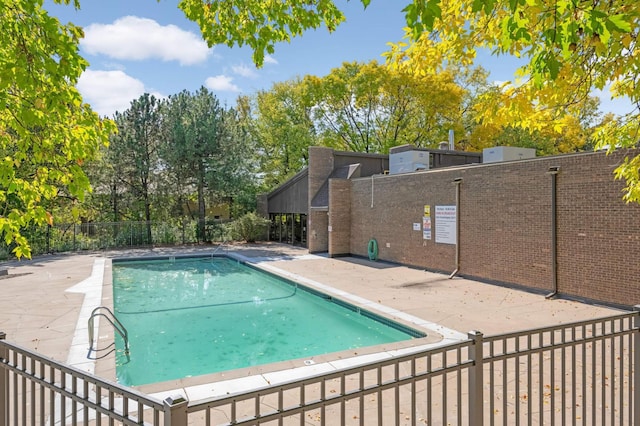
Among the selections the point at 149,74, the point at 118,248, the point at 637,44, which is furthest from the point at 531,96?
the point at 118,248

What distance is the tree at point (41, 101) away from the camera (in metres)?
3.13

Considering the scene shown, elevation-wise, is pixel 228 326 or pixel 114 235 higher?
pixel 114 235

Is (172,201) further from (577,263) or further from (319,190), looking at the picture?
(577,263)

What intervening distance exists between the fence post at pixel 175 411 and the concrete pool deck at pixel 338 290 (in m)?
2.95

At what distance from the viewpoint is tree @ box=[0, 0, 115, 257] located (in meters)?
3.13

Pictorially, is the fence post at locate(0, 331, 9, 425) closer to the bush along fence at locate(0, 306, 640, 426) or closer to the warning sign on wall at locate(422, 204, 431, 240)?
the bush along fence at locate(0, 306, 640, 426)

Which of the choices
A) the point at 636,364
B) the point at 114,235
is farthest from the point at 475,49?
the point at 114,235

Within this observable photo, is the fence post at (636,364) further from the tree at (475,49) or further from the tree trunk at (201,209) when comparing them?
the tree trunk at (201,209)

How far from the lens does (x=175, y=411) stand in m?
1.68

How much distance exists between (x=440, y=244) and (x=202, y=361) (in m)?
8.67

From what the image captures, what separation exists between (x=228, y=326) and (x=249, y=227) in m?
15.1

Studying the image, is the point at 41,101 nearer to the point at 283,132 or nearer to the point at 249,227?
the point at 249,227

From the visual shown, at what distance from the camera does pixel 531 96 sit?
3.95 m

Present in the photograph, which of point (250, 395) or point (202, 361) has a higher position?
point (250, 395)
